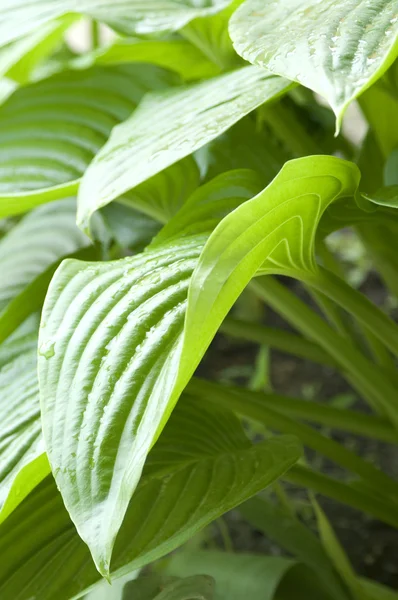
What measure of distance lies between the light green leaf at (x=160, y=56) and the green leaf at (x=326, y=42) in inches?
10.3

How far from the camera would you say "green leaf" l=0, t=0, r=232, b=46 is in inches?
22.5

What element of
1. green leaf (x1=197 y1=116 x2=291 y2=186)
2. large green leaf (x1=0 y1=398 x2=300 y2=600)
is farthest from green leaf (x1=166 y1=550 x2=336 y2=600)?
green leaf (x1=197 y1=116 x2=291 y2=186)

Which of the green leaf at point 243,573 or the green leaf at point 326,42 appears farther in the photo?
the green leaf at point 243,573

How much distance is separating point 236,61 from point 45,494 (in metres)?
A: 0.42

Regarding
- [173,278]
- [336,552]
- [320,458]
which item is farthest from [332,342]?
[320,458]

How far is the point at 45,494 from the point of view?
0.45 m

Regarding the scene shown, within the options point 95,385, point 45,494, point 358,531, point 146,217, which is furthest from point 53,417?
point 358,531

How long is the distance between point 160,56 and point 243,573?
1.59ft

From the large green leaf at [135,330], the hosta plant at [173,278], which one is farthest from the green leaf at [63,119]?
the large green leaf at [135,330]

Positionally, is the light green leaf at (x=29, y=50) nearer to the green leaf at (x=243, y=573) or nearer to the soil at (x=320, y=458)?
the green leaf at (x=243, y=573)

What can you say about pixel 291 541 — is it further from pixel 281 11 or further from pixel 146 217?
pixel 281 11

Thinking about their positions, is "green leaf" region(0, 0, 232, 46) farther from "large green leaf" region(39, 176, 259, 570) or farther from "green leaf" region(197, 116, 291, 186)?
"large green leaf" region(39, 176, 259, 570)

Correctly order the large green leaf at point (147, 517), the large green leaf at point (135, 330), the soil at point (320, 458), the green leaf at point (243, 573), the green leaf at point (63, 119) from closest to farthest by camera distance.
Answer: the large green leaf at point (135, 330)
the large green leaf at point (147, 517)
the green leaf at point (243, 573)
the green leaf at point (63, 119)
the soil at point (320, 458)

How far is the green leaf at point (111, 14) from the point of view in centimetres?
57
